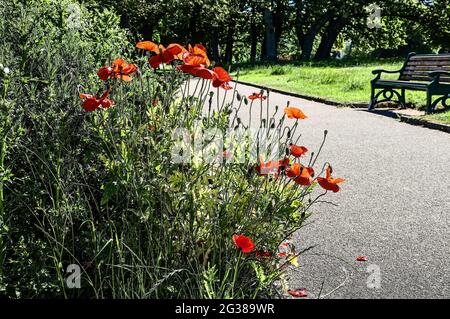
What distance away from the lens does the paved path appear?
338cm

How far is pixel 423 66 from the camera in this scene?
11.0 m

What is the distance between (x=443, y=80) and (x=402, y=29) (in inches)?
1291

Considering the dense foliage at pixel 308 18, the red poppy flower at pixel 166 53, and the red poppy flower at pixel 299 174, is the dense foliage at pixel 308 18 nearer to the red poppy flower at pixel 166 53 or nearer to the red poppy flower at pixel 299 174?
the red poppy flower at pixel 166 53

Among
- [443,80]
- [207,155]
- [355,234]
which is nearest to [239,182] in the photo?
[207,155]

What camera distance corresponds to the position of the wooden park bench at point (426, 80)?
9477 millimetres

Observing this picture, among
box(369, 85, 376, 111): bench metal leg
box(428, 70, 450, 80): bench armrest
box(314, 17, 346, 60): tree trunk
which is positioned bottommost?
box(369, 85, 376, 111): bench metal leg

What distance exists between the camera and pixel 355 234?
165 inches

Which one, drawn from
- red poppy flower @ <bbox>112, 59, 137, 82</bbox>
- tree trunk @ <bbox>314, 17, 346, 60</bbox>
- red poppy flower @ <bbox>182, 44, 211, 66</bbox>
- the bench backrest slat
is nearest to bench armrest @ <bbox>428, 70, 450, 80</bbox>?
the bench backrest slat

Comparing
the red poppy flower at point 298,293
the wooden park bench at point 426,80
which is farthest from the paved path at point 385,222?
the wooden park bench at point 426,80

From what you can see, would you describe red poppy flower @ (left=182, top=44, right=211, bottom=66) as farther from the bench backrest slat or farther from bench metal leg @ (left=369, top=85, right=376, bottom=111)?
bench metal leg @ (left=369, top=85, right=376, bottom=111)

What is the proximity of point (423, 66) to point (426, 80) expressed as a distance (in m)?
0.35

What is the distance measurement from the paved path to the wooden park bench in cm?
169

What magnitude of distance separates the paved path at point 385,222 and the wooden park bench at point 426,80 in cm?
169

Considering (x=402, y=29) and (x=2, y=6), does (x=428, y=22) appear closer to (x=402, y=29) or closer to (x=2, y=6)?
(x=402, y=29)
